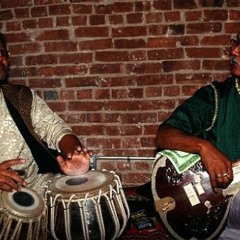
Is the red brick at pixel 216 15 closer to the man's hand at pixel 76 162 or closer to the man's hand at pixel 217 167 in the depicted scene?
the man's hand at pixel 217 167

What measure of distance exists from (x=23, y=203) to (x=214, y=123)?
4.18ft

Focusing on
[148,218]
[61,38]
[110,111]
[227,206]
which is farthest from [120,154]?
[227,206]

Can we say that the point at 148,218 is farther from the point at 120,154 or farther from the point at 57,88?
the point at 57,88

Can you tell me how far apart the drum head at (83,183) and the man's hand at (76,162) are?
44 mm

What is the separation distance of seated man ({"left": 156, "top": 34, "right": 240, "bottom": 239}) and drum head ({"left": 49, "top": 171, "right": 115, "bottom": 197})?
0.43 meters

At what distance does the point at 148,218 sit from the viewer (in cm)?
302

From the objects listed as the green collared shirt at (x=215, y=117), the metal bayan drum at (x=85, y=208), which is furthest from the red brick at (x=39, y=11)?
the metal bayan drum at (x=85, y=208)

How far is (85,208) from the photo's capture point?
81.6 inches

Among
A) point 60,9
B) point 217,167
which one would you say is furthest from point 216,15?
point 217,167

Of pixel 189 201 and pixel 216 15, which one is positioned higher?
pixel 216 15

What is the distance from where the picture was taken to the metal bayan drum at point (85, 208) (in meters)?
2.07

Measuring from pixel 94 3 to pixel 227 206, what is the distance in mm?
2043

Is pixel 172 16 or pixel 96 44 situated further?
pixel 96 44

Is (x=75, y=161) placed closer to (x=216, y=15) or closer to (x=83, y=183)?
(x=83, y=183)
